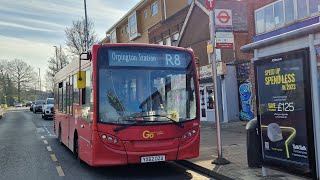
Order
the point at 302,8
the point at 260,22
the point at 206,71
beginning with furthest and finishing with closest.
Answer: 1. the point at 206,71
2. the point at 260,22
3. the point at 302,8

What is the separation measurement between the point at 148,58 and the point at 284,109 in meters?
3.24

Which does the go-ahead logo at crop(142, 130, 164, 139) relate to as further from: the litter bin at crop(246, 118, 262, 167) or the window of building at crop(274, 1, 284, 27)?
the window of building at crop(274, 1, 284, 27)

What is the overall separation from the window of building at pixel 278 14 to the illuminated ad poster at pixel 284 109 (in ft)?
38.1

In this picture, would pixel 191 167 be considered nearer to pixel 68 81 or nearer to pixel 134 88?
→ pixel 134 88

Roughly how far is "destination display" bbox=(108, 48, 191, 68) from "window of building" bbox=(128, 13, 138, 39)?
33217mm

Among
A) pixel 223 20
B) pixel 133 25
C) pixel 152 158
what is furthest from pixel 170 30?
pixel 152 158

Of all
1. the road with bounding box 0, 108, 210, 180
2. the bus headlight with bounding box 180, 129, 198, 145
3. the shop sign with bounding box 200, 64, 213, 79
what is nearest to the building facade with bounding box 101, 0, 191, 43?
the shop sign with bounding box 200, 64, 213, 79

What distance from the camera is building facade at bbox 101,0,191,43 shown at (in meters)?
34.2

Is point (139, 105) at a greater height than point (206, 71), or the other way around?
point (206, 71)

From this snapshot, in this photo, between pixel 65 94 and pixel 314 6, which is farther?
pixel 314 6

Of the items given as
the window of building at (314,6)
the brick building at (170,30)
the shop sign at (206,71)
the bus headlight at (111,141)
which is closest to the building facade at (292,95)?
the bus headlight at (111,141)

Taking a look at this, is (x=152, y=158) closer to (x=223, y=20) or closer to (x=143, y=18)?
(x=223, y=20)

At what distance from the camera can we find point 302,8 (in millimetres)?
16531

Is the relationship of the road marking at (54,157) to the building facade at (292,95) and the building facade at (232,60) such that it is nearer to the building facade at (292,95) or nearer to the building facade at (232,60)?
the building facade at (292,95)
